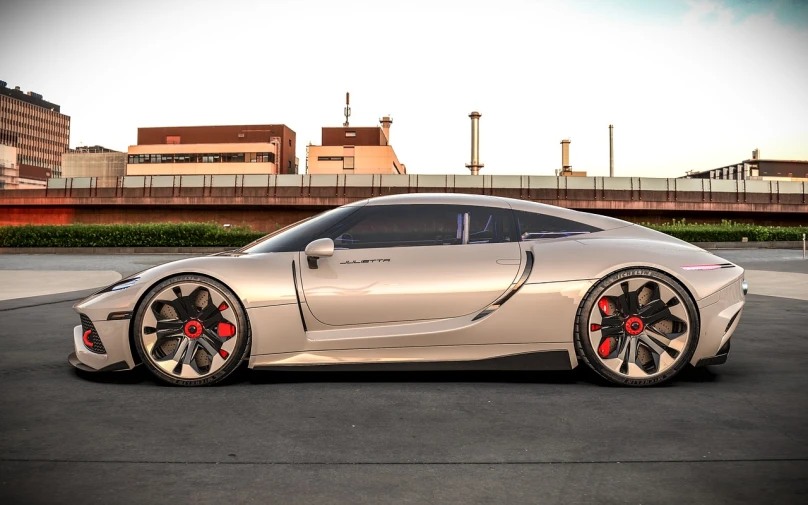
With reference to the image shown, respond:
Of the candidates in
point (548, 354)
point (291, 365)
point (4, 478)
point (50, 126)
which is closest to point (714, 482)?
point (548, 354)

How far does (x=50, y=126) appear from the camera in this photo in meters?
182

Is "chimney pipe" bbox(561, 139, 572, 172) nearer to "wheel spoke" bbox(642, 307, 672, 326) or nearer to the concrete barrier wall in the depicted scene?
the concrete barrier wall

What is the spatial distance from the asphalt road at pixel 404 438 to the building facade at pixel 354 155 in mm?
64282

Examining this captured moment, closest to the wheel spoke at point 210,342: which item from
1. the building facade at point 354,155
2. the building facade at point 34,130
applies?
the building facade at point 354,155

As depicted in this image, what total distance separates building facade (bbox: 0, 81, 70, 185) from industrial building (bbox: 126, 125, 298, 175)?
9326 centimetres

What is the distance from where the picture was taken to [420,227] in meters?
4.91

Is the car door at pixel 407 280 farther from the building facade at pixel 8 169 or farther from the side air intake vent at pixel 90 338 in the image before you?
the building facade at pixel 8 169

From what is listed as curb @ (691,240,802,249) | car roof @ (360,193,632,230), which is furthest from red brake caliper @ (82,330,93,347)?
curb @ (691,240,802,249)

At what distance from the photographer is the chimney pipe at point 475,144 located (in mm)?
61250

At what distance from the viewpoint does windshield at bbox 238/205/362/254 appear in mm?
4566

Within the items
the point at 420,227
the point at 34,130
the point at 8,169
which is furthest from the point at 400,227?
the point at 34,130

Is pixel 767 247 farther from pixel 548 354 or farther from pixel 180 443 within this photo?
pixel 180 443

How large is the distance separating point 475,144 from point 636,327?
58.3 metres

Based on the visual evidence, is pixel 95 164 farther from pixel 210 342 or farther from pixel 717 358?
pixel 717 358
